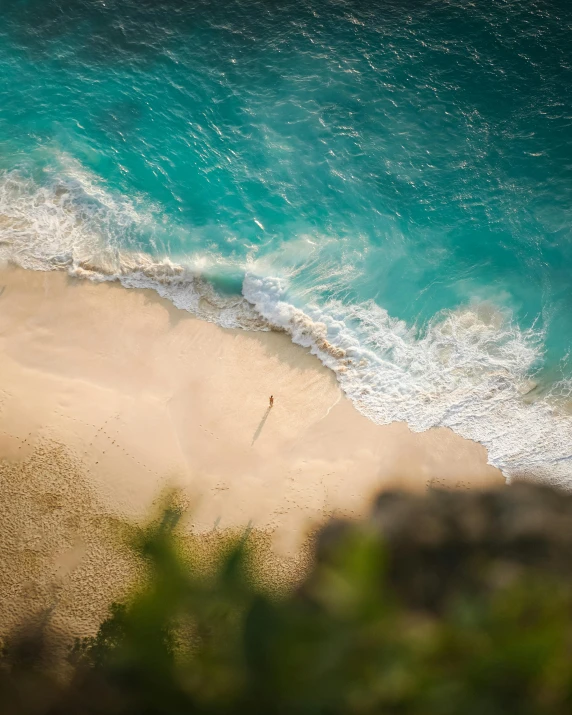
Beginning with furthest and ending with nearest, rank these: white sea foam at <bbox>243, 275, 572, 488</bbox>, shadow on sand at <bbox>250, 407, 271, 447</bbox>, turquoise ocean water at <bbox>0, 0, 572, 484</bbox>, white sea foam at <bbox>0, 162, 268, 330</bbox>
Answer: white sea foam at <bbox>0, 162, 268, 330</bbox>
turquoise ocean water at <bbox>0, 0, 572, 484</bbox>
white sea foam at <bbox>243, 275, 572, 488</bbox>
shadow on sand at <bbox>250, 407, 271, 447</bbox>

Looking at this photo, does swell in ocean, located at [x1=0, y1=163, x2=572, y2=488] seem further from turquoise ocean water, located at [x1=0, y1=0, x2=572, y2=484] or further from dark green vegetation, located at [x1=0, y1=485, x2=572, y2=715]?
dark green vegetation, located at [x1=0, y1=485, x2=572, y2=715]

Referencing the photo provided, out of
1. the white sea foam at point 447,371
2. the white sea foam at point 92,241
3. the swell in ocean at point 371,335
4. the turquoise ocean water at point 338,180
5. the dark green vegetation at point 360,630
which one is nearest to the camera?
the dark green vegetation at point 360,630

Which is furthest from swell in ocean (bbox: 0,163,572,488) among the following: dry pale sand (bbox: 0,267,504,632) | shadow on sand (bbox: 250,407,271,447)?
shadow on sand (bbox: 250,407,271,447)

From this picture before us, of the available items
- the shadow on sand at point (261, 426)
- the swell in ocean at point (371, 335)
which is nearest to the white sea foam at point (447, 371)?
the swell in ocean at point (371, 335)

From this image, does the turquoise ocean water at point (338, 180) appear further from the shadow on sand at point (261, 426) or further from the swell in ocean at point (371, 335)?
the shadow on sand at point (261, 426)

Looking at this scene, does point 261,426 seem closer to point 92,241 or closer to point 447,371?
point 447,371

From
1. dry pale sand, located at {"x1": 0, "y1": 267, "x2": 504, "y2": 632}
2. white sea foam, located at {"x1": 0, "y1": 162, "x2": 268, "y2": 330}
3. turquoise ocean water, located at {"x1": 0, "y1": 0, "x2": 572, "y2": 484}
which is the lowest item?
dry pale sand, located at {"x1": 0, "y1": 267, "x2": 504, "y2": 632}
